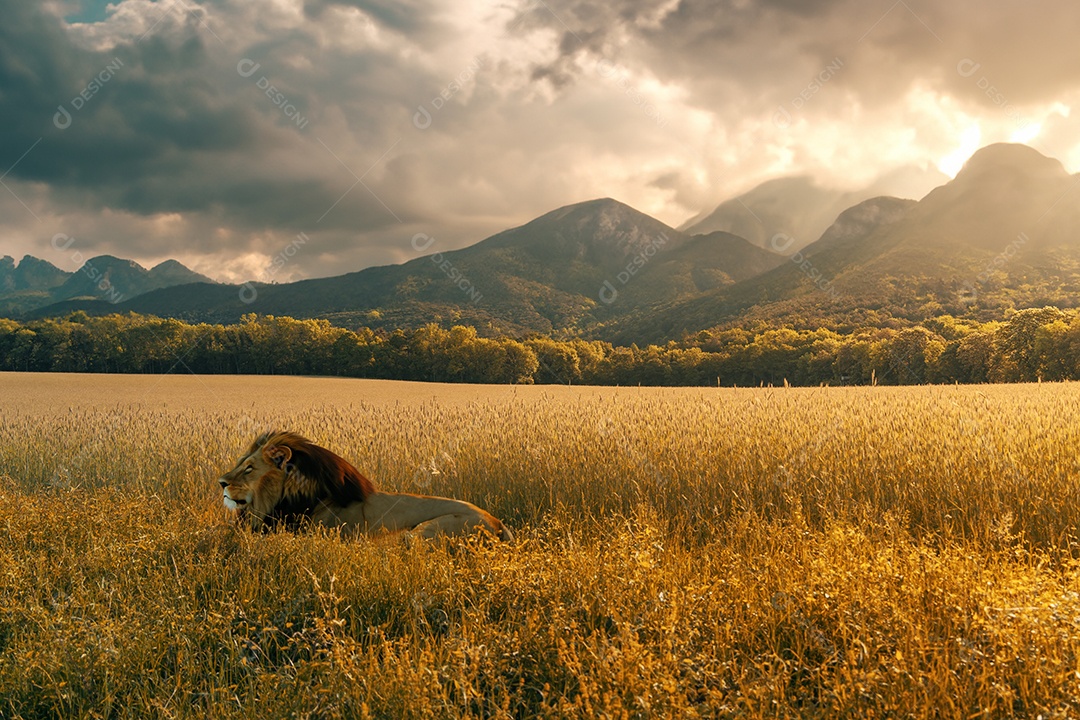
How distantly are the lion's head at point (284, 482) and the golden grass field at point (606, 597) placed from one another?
1.13 ft

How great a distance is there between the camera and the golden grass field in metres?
2.94

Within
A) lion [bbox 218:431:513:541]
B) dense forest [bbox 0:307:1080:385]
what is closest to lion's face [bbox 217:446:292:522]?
lion [bbox 218:431:513:541]

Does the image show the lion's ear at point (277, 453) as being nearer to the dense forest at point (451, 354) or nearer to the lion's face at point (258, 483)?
the lion's face at point (258, 483)

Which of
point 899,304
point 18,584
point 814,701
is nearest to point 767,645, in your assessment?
point 814,701

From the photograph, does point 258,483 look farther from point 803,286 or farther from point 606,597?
point 803,286

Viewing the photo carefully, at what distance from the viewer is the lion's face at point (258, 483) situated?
211 inches

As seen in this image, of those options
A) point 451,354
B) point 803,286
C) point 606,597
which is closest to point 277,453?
point 606,597

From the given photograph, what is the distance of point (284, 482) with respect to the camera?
5457 mm

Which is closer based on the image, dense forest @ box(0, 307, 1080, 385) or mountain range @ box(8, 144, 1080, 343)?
dense forest @ box(0, 307, 1080, 385)

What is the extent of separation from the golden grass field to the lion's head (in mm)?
344

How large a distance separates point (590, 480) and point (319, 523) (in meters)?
3.21

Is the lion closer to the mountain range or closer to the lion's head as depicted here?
the lion's head

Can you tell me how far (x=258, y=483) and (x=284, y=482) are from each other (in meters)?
0.21

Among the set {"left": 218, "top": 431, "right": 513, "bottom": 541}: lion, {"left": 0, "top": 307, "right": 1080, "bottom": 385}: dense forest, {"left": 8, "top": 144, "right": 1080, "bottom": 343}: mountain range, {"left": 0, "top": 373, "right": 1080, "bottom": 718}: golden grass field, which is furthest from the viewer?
{"left": 8, "top": 144, "right": 1080, "bottom": 343}: mountain range
